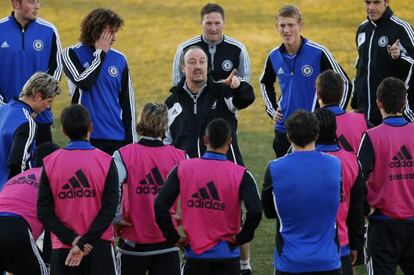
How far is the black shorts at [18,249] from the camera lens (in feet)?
24.8

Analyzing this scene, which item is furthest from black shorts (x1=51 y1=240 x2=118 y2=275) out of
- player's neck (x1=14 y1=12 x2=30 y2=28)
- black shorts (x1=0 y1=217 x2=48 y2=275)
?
player's neck (x1=14 y1=12 x2=30 y2=28)

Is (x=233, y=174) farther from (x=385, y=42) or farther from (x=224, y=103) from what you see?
(x=385, y=42)

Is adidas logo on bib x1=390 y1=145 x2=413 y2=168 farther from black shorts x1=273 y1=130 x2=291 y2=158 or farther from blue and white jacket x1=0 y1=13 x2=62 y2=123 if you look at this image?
blue and white jacket x1=0 y1=13 x2=62 y2=123

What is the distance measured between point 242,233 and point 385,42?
4.41m

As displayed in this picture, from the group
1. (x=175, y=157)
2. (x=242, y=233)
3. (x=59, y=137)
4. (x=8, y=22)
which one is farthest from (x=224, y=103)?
(x=59, y=137)

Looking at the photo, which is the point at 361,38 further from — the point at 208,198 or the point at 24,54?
the point at 208,198

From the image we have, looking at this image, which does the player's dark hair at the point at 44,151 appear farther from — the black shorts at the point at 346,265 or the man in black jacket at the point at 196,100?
the black shorts at the point at 346,265

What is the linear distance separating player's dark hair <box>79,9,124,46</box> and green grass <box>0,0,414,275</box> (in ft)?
28.0

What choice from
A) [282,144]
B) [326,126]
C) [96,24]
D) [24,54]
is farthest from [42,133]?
[326,126]

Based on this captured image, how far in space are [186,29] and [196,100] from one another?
17.1 meters

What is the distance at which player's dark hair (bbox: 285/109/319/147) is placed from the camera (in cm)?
692

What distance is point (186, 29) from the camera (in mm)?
25906

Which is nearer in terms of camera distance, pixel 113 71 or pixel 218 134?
pixel 218 134

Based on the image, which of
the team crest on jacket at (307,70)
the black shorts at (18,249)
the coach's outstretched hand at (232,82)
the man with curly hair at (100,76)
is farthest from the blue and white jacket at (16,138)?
the team crest on jacket at (307,70)
